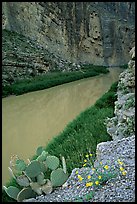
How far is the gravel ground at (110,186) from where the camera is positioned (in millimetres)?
4695

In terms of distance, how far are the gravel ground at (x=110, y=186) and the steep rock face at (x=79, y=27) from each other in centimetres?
2902

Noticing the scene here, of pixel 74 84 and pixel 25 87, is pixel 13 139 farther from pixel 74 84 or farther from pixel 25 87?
pixel 74 84

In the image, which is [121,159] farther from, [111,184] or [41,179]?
[41,179]

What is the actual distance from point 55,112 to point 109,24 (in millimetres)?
39813

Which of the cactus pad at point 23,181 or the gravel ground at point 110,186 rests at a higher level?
the gravel ground at point 110,186

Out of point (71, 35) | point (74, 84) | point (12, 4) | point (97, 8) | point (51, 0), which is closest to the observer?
point (74, 84)

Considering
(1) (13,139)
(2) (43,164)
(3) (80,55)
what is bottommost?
(1) (13,139)

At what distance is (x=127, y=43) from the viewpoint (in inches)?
2285

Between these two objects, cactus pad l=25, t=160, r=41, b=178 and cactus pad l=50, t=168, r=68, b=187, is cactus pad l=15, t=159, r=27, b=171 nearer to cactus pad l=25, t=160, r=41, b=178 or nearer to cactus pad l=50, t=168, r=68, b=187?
cactus pad l=25, t=160, r=41, b=178

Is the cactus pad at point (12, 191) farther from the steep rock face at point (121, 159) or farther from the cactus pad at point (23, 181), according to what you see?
the steep rock face at point (121, 159)

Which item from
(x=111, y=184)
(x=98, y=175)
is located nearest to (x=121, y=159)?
(x=98, y=175)


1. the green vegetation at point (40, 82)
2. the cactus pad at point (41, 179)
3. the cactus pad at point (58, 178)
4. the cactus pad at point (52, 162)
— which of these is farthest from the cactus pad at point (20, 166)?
the green vegetation at point (40, 82)

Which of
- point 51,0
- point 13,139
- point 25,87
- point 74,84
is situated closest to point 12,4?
point 51,0

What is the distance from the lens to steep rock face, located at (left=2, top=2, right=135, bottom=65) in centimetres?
3731
